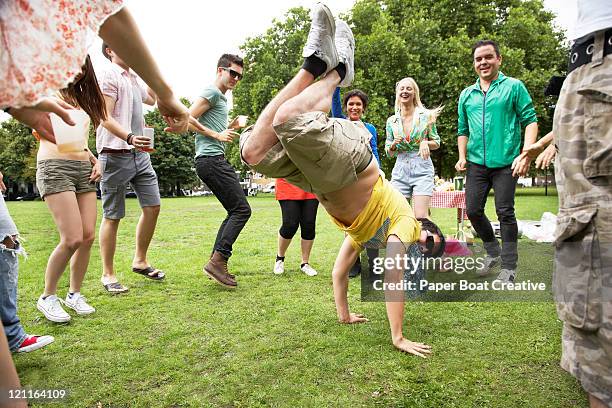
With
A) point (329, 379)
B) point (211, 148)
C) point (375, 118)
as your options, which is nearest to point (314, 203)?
point (211, 148)

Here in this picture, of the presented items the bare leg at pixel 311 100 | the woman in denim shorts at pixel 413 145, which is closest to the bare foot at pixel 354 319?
the bare leg at pixel 311 100

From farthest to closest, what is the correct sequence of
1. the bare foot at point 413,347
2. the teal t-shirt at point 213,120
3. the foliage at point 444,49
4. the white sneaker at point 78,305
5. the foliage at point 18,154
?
the foliage at point 18,154 < the foliage at point 444,49 < the teal t-shirt at point 213,120 < the white sneaker at point 78,305 < the bare foot at point 413,347

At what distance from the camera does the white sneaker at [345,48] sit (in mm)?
2664

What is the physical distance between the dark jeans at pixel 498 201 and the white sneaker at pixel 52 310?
13.4 feet

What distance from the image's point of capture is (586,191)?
1.65m

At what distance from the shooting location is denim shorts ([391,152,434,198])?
495 centimetres

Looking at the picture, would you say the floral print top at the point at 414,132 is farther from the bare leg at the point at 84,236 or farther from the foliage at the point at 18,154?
the foliage at the point at 18,154

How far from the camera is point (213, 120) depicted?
4.67 metres

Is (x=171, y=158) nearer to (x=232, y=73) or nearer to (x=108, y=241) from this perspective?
(x=232, y=73)

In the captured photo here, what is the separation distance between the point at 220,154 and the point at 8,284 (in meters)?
2.41

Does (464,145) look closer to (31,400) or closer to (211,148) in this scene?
(211,148)

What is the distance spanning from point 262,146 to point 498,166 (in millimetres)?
3080

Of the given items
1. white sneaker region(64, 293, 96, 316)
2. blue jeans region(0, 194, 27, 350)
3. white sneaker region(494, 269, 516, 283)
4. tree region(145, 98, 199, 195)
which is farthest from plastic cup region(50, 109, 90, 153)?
tree region(145, 98, 199, 195)

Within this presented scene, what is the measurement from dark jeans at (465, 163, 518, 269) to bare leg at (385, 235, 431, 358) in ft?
7.40
